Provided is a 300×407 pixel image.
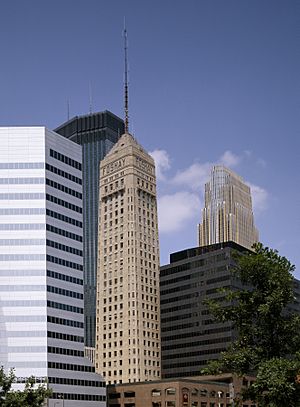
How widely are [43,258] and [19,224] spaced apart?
33.3 ft

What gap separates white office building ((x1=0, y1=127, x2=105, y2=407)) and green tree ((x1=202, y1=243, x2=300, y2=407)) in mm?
115685

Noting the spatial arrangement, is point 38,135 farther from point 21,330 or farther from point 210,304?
point 210,304

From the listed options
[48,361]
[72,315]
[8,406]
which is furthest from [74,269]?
[8,406]

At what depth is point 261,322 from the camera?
75.1 metres

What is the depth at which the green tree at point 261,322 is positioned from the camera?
72.6 metres

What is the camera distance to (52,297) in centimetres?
19038

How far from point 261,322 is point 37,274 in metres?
120

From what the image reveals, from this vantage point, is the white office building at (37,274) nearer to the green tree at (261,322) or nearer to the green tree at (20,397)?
the green tree at (20,397)

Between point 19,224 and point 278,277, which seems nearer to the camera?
point 278,277

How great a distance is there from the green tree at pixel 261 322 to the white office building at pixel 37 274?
116m

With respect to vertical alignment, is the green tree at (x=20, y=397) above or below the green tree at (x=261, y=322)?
below

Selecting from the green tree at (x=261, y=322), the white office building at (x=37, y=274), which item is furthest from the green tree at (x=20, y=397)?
the white office building at (x=37, y=274)

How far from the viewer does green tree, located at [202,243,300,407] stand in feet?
238

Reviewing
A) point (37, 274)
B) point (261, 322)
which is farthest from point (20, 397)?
point (37, 274)
